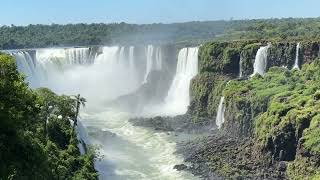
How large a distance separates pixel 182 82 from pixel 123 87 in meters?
14.6

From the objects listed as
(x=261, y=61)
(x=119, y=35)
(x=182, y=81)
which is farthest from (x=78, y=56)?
(x=119, y=35)

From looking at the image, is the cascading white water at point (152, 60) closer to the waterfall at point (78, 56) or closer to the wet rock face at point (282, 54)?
the waterfall at point (78, 56)

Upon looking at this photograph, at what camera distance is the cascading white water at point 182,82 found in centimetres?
7963

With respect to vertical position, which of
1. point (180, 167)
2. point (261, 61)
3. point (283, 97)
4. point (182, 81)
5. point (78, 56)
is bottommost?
point (180, 167)

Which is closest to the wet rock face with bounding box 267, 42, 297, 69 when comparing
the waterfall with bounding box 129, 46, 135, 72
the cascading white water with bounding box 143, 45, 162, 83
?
the cascading white water with bounding box 143, 45, 162, 83

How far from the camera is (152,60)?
90.6 m

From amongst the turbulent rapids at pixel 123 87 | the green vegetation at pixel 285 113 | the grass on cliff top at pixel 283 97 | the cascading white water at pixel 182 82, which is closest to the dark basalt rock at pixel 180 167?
the turbulent rapids at pixel 123 87

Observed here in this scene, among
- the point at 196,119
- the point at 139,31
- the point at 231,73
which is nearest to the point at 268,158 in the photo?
the point at 196,119

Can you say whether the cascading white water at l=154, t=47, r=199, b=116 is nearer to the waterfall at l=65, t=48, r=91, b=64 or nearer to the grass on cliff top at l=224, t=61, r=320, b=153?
the grass on cliff top at l=224, t=61, r=320, b=153

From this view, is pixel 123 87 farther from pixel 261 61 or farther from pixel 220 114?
pixel 220 114

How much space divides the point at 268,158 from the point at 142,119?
2653 cm

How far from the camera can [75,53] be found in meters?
97.4

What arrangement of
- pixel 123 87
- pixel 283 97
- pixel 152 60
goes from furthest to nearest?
pixel 123 87, pixel 152 60, pixel 283 97

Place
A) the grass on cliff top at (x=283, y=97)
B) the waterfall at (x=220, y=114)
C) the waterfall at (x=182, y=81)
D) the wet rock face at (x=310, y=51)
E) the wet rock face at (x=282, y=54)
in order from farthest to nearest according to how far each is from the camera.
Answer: the waterfall at (x=182, y=81)
the wet rock face at (x=282, y=54)
the wet rock face at (x=310, y=51)
the waterfall at (x=220, y=114)
the grass on cliff top at (x=283, y=97)
